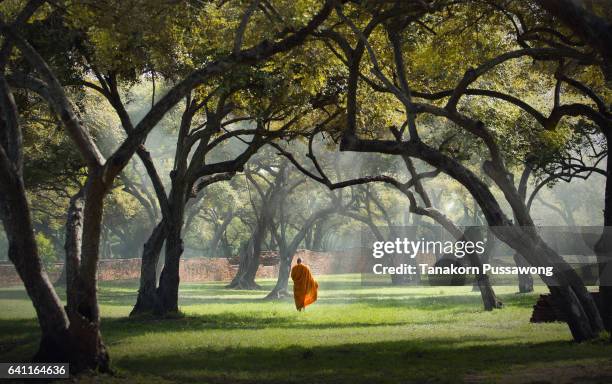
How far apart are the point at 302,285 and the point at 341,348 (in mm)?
10471

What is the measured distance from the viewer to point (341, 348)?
15.4m

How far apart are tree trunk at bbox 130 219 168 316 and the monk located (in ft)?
13.4

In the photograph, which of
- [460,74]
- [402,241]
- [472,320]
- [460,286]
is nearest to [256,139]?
[460,74]

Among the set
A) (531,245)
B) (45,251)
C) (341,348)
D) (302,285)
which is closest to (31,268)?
(341,348)

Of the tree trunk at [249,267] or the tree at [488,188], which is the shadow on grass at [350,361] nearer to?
the tree at [488,188]

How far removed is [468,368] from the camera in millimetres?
12453

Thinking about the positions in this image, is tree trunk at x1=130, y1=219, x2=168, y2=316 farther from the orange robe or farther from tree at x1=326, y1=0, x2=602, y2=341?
tree at x1=326, y1=0, x2=602, y2=341

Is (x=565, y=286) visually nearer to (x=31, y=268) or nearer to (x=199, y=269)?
(x=31, y=268)

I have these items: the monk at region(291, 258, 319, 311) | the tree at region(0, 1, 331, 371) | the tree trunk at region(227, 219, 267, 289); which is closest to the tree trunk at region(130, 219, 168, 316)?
the monk at region(291, 258, 319, 311)

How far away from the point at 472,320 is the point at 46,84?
13330 millimetres

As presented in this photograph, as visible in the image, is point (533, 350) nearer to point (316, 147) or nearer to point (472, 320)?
point (472, 320)

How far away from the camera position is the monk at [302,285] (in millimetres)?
25703

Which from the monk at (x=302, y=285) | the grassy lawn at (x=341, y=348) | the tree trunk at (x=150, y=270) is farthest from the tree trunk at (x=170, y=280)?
the monk at (x=302, y=285)

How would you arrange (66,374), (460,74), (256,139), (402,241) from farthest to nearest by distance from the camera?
(402,241) → (256,139) → (460,74) → (66,374)
